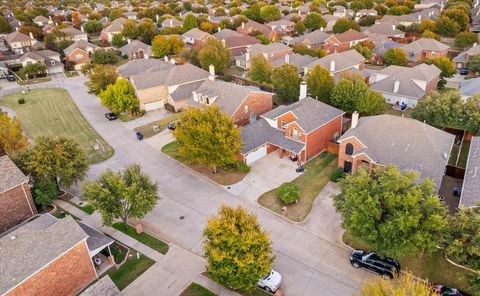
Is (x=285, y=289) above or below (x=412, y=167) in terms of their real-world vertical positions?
below

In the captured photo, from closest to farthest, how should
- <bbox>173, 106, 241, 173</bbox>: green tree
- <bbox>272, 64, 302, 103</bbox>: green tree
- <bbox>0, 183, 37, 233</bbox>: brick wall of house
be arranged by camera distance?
<bbox>0, 183, 37, 233</bbox>: brick wall of house → <bbox>173, 106, 241, 173</bbox>: green tree → <bbox>272, 64, 302, 103</bbox>: green tree

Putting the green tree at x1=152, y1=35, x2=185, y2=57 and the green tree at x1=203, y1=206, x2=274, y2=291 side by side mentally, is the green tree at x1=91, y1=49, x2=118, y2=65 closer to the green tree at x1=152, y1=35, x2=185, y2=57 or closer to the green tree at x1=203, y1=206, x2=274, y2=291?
the green tree at x1=152, y1=35, x2=185, y2=57

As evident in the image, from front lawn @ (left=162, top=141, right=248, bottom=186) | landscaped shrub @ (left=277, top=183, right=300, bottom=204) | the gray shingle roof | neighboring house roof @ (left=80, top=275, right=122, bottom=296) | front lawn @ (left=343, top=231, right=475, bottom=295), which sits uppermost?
the gray shingle roof

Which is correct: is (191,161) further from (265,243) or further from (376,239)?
(376,239)

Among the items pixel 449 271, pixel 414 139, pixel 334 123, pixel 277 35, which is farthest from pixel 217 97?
pixel 277 35

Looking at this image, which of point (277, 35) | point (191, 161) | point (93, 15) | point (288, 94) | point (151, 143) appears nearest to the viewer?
point (191, 161)

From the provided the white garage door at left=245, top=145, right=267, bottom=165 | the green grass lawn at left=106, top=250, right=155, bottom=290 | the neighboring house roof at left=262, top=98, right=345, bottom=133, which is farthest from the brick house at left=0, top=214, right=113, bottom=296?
the neighboring house roof at left=262, top=98, right=345, bottom=133

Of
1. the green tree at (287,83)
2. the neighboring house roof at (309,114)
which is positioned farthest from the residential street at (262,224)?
the green tree at (287,83)
